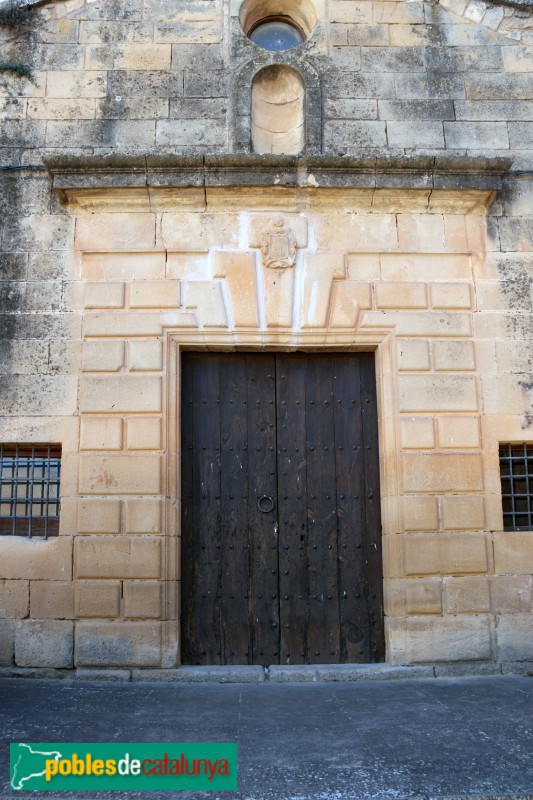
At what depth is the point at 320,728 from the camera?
12.2 ft

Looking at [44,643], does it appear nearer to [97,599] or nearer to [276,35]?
[97,599]

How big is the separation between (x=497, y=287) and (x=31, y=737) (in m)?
4.12

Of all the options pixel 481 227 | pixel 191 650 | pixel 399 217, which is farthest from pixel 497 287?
pixel 191 650

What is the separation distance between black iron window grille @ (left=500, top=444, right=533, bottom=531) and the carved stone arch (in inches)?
102

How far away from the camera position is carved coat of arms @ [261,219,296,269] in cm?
530

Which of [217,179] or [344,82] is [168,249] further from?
[344,82]

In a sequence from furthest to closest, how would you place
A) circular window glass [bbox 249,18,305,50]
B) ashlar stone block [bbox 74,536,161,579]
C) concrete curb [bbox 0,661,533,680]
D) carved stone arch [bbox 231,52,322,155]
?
circular window glass [bbox 249,18,305,50]
carved stone arch [bbox 231,52,322,155]
ashlar stone block [bbox 74,536,161,579]
concrete curb [bbox 0,661,533,680]

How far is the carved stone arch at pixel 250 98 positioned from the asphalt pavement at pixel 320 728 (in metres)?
3.73

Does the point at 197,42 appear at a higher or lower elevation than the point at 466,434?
higher

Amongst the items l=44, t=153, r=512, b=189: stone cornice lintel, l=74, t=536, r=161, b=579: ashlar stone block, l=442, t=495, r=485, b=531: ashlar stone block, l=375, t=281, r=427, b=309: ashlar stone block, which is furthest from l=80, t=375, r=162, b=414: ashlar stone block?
l=442, t=495, r=485, b=531: ashlar stone block

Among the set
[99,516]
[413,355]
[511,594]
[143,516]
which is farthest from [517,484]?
[99,516]

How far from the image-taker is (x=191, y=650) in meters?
5.10

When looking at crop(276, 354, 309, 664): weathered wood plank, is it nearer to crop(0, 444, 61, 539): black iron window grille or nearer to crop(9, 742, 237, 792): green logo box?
crop(0, 444, 61, 539): black iron window grille

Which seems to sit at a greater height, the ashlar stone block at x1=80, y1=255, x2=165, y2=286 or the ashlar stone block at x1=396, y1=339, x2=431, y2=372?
the ashlar stone block at x1=80, y1=255, x2=165, y2=286
